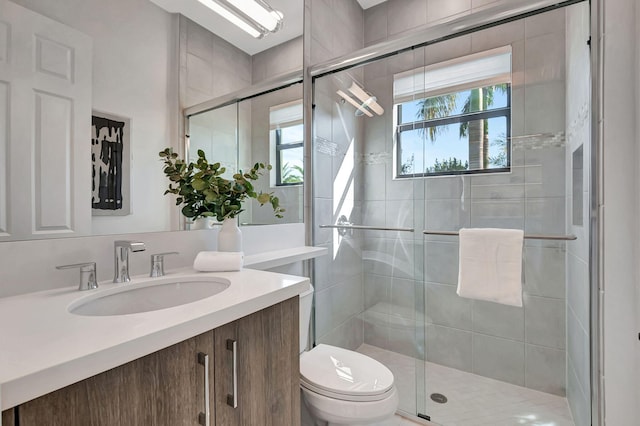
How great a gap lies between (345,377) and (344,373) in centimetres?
3

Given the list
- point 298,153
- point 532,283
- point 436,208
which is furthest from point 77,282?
point 532,283

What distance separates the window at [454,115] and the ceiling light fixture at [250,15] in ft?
2.60

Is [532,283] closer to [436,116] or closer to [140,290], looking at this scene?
[436,116]

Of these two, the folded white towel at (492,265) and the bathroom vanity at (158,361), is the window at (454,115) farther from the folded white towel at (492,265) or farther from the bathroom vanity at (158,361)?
the bathroom vanity at (158,361)

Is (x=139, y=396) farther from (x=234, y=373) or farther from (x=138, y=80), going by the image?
(x=138, y=80)

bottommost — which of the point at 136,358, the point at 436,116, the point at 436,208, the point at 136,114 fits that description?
the point at 136,358

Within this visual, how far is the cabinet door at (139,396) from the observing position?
0.44 m

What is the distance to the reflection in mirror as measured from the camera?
1.30 metres

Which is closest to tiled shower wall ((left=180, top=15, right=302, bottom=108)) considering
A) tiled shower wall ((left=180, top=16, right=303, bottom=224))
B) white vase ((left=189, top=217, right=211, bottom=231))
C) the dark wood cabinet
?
tiled shower wall ((left=180, top=16, right=303, bottom=224))

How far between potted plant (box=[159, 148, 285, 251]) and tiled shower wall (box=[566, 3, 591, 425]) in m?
1.46

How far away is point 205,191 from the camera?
114 centimetres

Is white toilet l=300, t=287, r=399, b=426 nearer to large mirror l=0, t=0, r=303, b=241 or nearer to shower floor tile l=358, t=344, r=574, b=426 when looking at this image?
shower floor tile l=358, t=344, r=574, b=426

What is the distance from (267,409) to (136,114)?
3.38 feet

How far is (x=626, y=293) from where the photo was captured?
44.8 inches
